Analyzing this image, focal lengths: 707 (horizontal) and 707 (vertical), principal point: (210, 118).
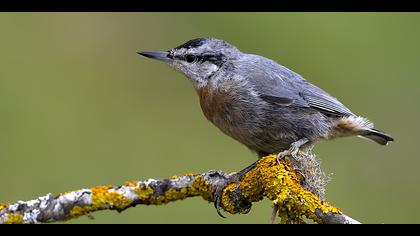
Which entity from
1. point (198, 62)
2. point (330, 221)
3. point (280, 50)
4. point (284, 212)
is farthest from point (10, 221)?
point (280, 50)

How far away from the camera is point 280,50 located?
8.23m

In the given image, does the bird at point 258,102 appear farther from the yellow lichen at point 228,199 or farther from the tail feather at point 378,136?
the yellow lichen at point 228,199

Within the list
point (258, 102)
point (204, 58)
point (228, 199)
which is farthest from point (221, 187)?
point (204, 58)

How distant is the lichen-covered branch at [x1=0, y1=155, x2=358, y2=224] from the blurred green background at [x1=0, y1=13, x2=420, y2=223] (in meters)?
2.13

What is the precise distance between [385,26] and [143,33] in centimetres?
288

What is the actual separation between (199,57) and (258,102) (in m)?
0.64

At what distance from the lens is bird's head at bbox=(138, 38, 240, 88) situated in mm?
5414

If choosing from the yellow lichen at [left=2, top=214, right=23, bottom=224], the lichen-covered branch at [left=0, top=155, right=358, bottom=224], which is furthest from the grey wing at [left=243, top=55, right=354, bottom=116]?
the yellow lichen at [left=2, top=214, right=23, bottom=224]

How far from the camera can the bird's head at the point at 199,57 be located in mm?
5414

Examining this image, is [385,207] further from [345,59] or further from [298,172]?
[298,172]

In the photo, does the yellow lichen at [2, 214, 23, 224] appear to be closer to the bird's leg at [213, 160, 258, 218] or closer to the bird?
the bird's leg at [213, 160, 258, 218]

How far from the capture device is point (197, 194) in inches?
163

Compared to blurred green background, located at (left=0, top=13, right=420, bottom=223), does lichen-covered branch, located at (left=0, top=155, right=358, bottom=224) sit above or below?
below

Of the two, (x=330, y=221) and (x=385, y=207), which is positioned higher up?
(x=385, y=207)
